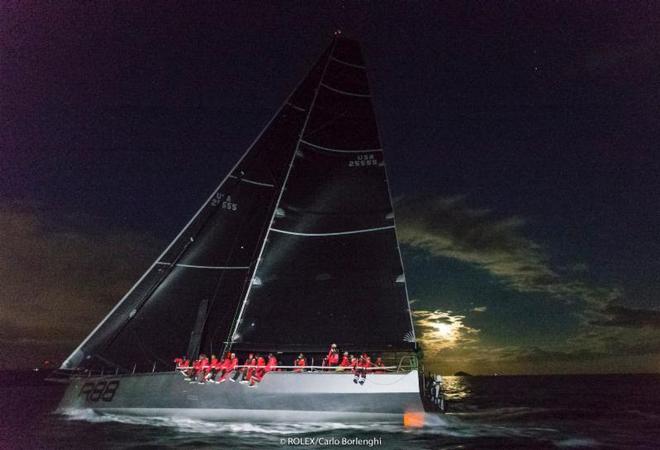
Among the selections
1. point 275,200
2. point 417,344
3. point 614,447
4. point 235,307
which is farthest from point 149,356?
point 614,447

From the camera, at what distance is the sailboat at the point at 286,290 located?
15844 mm

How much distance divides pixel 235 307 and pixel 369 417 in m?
7.34

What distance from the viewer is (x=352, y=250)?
60.8 feet

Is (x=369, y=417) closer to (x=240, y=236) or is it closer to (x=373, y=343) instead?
(x=373, y=343)

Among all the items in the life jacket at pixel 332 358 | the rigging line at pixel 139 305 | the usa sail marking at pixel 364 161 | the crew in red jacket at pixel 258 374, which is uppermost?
the usa sail marking at pixel 364 161

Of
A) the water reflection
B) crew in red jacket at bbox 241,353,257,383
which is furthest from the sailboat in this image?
the water reflection

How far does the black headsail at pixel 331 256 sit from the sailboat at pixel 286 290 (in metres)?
0.04

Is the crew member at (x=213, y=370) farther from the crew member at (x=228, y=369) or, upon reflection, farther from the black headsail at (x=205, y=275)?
the black headsail at (x=205, y=275)

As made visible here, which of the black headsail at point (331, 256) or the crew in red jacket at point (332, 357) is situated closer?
the crew in red jacket at point (332, 357)

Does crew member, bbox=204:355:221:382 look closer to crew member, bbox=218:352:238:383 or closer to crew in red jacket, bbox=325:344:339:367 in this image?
crew member, bbox=218:352:238:383

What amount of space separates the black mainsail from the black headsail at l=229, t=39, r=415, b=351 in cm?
4

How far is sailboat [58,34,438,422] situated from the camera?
624 inches

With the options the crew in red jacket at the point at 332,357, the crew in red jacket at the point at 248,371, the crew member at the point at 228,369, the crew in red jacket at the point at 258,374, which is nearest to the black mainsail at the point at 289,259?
the crew in red jacket at the point at 332,357

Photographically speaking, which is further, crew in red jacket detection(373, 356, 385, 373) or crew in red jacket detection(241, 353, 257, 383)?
crew in red jacket detection(241, 353, 257, 383)
